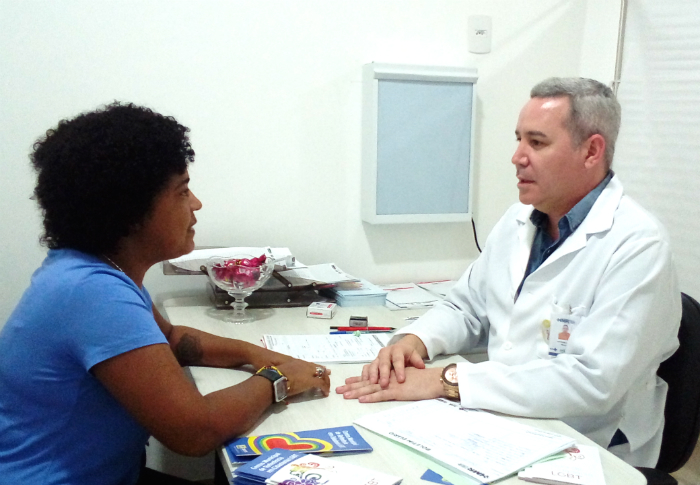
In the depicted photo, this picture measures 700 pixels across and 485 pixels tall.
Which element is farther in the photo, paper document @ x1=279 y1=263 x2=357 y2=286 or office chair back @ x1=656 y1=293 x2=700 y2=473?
paper document @ x1=279 y1=263 x2=357 y2=286

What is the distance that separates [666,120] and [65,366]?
2098mm

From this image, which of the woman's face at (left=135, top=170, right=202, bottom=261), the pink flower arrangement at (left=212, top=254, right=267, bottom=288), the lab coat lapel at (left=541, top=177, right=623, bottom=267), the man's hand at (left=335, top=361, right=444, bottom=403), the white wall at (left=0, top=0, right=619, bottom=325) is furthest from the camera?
the white wall at (left=0, top=0, right=619, bottom=325)

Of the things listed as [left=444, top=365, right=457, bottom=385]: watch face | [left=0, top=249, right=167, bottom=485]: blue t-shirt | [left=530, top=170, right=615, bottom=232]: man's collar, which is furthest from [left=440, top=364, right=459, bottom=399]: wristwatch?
[left=0, top=249, right=167, bottom=485]: blue t-shirt

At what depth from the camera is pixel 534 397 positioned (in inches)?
47.1

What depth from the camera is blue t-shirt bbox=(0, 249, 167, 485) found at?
3.33 feet

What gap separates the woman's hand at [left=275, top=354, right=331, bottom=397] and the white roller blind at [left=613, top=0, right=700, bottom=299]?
1431mm

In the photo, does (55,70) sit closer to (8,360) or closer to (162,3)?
(162,3)

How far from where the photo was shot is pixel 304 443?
1042 millimetres

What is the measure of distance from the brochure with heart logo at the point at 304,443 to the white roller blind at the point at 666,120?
1.53m

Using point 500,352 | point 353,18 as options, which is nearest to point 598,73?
point 353,18

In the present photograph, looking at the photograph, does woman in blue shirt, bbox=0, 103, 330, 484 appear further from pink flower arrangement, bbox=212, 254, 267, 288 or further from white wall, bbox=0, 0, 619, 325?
white wall, bbox=0, 0, 619, 325

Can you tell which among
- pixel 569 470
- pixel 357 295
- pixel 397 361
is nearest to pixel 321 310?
pixel 357 295

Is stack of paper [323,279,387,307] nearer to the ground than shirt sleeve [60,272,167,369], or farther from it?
nearer to the ground

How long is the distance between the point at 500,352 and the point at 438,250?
3.21 ft
